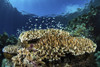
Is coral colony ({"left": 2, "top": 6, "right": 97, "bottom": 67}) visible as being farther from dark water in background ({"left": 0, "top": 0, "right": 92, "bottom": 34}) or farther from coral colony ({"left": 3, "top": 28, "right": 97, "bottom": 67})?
dark water in background ({"left": 0, "top": 0, "right": 92, "bottom": 34})

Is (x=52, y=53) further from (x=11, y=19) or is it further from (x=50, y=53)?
Result: (x=11, y=19)

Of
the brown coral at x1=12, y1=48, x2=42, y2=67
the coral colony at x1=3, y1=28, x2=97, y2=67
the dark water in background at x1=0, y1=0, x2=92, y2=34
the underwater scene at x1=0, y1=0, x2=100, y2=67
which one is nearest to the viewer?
the brown coral at x1=12, y1=48, x2=42, y2=67

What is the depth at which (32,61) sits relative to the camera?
3.03 metres

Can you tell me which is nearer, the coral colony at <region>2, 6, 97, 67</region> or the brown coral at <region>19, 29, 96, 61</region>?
Result: the coral colony at <region>2, 6, 97, 67</region>

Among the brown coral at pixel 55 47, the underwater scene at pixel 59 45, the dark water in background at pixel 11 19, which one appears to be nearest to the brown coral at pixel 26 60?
the underwater scene at pixel 59 45

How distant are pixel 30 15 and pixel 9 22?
11.3 m

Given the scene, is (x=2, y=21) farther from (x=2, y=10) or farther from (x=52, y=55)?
(x=52, y=55)

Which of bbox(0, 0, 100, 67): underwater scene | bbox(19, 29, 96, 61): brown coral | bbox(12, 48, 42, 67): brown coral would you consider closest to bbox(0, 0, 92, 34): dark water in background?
bbox(0, 0, 100, 67): underwater scene

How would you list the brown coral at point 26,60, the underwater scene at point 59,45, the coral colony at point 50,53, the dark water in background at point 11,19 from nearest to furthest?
the brown coral at point 26,60 < the coral colony at point 50,53 < the underwater scene at point 59,45 < the dark water in background at point 11,19

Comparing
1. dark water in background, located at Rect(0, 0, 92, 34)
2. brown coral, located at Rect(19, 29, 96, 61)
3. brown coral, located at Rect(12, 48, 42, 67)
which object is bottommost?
brown coral, located at Rect(12, 48, 42, 67)

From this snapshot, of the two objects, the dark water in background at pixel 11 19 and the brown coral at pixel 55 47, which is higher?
the dark water in background at pixel 11 19

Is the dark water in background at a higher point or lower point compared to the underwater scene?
higher

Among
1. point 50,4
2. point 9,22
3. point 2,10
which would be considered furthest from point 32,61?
point 9,22

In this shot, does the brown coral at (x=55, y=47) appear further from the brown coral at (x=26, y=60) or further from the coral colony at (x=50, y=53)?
A: the brown coral at (x=26, y=60)
